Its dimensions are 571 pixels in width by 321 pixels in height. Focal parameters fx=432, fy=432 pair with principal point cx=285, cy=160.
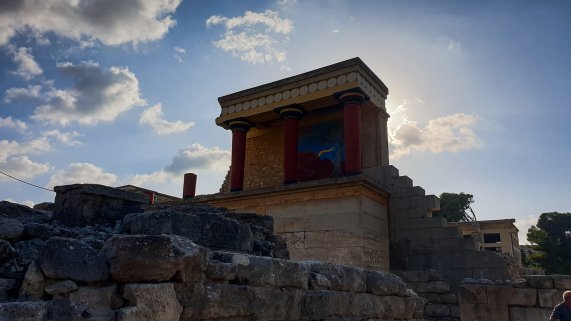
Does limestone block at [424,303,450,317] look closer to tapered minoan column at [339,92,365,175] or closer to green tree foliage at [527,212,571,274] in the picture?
tapered minoan column at [339,92,365,175]

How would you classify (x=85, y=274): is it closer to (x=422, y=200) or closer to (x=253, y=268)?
(x=253, y=268)

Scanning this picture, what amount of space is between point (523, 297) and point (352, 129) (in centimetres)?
552

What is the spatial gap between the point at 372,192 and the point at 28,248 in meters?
8.29

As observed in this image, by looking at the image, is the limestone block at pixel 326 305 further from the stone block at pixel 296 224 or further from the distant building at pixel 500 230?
the distant building at pixel 500 230

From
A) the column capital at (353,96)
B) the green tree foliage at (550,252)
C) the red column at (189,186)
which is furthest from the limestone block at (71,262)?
the green tree foliage at (550,252)

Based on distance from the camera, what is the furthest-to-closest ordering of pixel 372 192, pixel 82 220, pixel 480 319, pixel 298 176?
pixel 298 176, pixel 372 192, pixel 480 319, pixel 82 220

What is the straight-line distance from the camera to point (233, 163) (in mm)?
13750

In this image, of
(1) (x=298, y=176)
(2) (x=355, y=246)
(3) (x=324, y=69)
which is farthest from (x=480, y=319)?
(3) (x=324, y=69)

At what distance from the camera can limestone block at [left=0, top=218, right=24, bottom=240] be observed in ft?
9.40

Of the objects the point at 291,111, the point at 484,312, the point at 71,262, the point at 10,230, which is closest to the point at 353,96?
the point at 291,111

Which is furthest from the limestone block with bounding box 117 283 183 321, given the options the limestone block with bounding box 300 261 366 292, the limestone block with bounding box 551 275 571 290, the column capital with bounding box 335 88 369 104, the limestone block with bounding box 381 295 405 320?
the column capital with bounding box 335 88 369 104

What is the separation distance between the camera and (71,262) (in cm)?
233

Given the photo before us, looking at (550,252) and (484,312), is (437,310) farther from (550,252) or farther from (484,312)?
(550,252)

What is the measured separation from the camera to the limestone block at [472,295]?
325 inches
